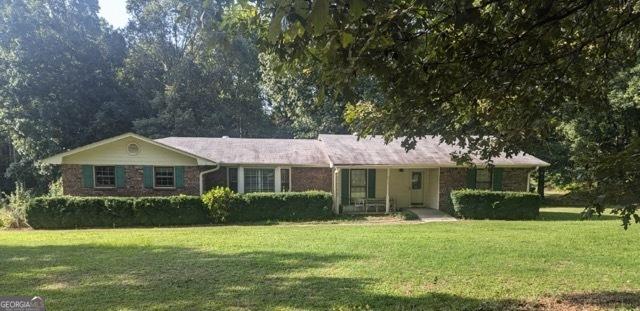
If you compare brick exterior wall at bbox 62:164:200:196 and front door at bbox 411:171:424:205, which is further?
front door at bbox 411:171:424:205

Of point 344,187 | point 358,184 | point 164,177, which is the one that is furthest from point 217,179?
point 358,184

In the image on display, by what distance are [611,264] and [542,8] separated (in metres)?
6.47

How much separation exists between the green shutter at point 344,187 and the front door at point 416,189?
11.6 ft

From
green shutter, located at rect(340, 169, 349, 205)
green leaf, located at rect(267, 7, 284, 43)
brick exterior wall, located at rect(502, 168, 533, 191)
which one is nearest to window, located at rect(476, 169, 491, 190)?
brick exterior wall, located at rect(502, 168, 533, 191)

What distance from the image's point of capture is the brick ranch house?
59.3 ft

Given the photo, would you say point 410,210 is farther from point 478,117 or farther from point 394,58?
point 394,58

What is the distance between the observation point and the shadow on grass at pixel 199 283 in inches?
229

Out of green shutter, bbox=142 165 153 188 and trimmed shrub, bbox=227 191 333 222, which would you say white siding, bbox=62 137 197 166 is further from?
trimmed shrub, bbox=227 191 333 222

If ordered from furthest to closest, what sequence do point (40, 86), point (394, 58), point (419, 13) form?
point (40, 86) < point (394, 58) < point (419, 13)

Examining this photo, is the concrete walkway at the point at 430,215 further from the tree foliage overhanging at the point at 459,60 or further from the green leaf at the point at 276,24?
the green leaf at the point at 276,24

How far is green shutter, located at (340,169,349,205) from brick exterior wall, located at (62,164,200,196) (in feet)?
20.6

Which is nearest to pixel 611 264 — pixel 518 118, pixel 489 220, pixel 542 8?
pixel 518 118

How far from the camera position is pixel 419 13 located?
12.1ft

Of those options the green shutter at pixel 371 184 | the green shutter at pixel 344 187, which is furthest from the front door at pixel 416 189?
the green shutter at pixel 344 187
